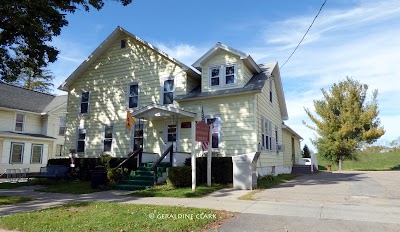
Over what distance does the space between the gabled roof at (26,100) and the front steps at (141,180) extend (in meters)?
17.6

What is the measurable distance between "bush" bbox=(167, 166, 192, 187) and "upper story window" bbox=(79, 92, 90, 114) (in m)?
9.71

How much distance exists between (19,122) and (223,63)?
67.6 ft

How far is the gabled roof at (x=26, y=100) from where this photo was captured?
86.3ft

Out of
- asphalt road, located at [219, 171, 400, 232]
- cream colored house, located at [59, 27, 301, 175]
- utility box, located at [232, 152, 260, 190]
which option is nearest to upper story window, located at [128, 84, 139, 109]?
cream colored house, located at [59, 27, 301, 175]

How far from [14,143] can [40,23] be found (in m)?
14.2

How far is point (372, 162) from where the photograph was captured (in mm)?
32781

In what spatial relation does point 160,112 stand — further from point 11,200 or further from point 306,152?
point 306,152

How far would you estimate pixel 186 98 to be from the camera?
16.3 m

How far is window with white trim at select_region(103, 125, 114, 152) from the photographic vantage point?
60.8 feet

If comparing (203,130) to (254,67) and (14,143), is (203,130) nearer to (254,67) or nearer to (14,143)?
(254,67)

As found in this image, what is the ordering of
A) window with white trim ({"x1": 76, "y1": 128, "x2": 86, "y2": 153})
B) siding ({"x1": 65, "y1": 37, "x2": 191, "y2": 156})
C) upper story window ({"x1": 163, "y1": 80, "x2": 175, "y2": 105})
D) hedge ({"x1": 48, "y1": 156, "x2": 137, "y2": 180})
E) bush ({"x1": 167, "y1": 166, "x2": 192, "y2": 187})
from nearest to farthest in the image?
bush ({"x1": 167, "y1": 166, "x2": 192, "y2": 187}) → hedge ({"x1": 48, "y1": 156, "x2": 137, "y2": 180}) → upper story window ({"x1": 163, "y1": 80, "x2": 175, "y2": 105}) → siding ({"x1": 65, "y1": 37, "x2": 191, "y2": 156}) → window with white trim ({"x1": 76, "y1": 128, "x2": 86, "y2": 153})

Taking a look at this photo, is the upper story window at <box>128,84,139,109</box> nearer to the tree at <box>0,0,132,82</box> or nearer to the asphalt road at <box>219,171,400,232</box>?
the tree at <box>0,0,132,82</box>

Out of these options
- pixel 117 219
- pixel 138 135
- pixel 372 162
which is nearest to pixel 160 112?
pixel 138 135

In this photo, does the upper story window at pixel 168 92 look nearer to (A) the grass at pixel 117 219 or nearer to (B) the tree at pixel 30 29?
(B) the tree at pixel 30 29
